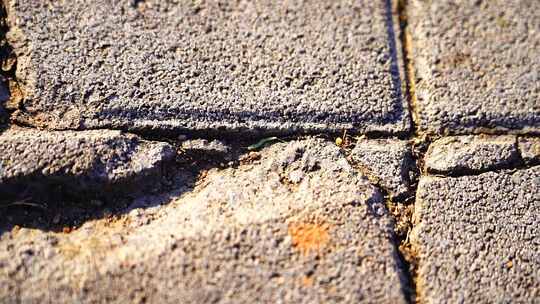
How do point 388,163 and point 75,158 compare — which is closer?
point 75,158

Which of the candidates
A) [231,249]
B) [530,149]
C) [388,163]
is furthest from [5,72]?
[530,149]

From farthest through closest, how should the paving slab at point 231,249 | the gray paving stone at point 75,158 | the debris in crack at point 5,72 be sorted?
the debris in crack at point 5,72 → the gray paving stone at point 75,158 → the paving slab at point 231,249

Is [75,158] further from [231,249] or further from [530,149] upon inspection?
[530,149]

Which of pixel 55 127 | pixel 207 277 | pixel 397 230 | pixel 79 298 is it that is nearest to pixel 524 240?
A: pixel 397 230

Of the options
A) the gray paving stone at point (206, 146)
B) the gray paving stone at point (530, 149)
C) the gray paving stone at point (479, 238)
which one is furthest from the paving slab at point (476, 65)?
the gray paving stone at point (206, 146)

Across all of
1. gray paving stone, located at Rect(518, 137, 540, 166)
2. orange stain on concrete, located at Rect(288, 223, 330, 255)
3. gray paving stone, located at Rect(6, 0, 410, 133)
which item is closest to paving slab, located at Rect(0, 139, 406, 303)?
orange stain on concrete, located at Rect(288, 223, 330, 255)

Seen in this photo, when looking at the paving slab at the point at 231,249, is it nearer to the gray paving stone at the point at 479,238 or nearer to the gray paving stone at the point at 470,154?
the gray paving stone at the point at 479,238
